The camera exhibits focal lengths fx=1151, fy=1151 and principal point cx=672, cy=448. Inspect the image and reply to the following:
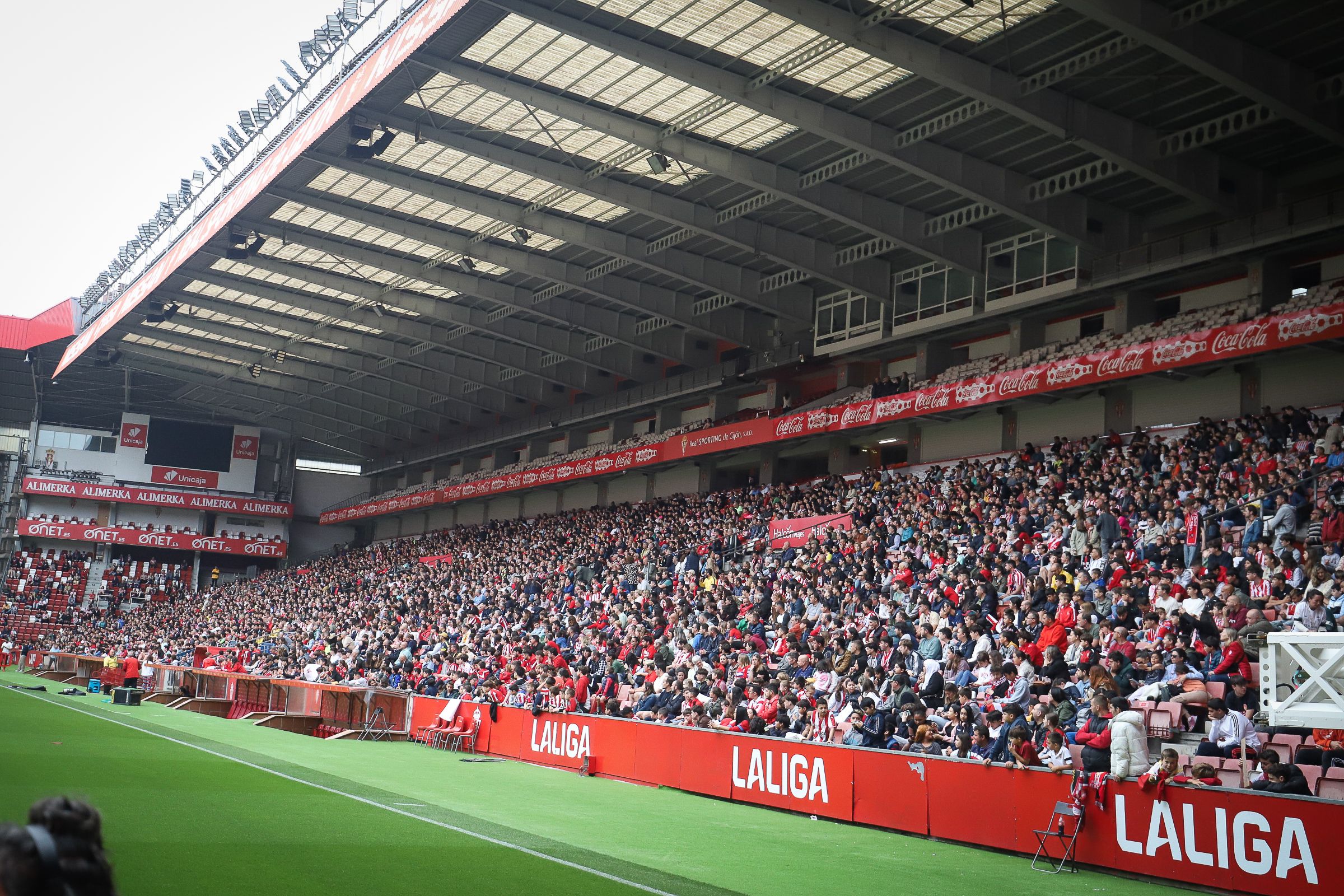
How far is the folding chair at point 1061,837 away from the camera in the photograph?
12055 mm

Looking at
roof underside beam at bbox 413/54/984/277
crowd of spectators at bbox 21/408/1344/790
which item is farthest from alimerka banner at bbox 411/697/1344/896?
roof underside beam at bbox 413/54/984/277

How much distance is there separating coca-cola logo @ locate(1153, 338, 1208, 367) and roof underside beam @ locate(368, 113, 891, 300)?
9.48 metres

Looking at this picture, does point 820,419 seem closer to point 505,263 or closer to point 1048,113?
point 505,263

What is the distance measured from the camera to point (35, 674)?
4466 cm

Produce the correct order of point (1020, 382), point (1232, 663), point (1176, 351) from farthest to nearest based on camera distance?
point (1020, 382)
point (1176, 351)
point (1232, 663)

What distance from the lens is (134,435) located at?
64375 millimetres

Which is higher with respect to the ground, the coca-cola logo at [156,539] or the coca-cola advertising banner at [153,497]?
the coca-cola advertising banner at [153,497]

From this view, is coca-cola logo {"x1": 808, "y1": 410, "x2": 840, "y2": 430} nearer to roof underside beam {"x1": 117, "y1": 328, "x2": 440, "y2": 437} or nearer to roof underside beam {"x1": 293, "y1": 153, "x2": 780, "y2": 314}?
roof underside beam {"x1": 293, "y1": 153, "x2": 780, "y2": 314}

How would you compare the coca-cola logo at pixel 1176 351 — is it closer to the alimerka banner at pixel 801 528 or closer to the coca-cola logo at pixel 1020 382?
the coca-cola logo at pixel 1020 382

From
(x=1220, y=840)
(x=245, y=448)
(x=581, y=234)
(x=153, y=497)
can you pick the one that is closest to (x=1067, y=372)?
(x=581, y=234)

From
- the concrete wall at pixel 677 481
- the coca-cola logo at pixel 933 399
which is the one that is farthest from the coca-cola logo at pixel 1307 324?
the concrete wall at pixel 677 481

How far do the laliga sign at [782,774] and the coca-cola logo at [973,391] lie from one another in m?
13.8

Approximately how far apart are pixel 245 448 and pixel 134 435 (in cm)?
589

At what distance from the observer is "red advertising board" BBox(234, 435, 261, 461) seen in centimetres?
6694
